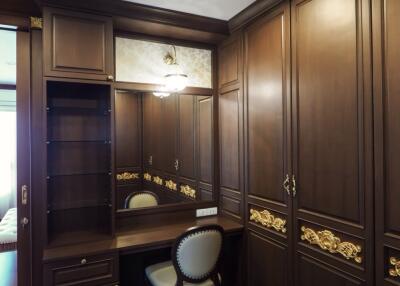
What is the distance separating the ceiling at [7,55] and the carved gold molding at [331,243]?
2.94 m

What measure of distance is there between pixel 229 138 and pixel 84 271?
1.69 m

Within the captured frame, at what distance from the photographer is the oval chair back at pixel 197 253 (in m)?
2.04

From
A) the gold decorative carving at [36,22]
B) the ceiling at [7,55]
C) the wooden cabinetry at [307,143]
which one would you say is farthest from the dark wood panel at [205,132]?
the ceiling at [7,55]

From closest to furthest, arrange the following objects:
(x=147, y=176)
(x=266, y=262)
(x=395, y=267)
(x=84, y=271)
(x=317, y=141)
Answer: (x=395, y=267)
(x=317, y=141)
(x=84, y=271)
(x=266, y=262)
(x=147, y=176)

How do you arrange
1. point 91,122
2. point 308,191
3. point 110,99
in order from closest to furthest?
1. point 308,191
2. point 110,99
3. point 91,122

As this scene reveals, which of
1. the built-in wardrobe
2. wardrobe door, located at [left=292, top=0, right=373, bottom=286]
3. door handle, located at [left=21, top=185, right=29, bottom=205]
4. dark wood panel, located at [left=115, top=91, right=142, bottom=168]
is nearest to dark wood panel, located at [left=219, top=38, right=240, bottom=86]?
the built-in wardrobe

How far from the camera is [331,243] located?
1.80 m

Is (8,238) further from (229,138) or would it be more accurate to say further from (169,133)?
(229,138)

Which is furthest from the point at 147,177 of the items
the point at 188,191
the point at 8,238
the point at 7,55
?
the point at 7,55

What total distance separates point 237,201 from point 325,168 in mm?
1103

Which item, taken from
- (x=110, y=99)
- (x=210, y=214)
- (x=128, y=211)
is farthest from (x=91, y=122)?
(x=210, y=214)

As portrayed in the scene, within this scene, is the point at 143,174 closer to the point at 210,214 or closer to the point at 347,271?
the point at 210,214

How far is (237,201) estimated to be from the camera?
2.76 metres

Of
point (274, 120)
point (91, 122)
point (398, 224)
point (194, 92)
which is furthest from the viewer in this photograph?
point (194, 92)
